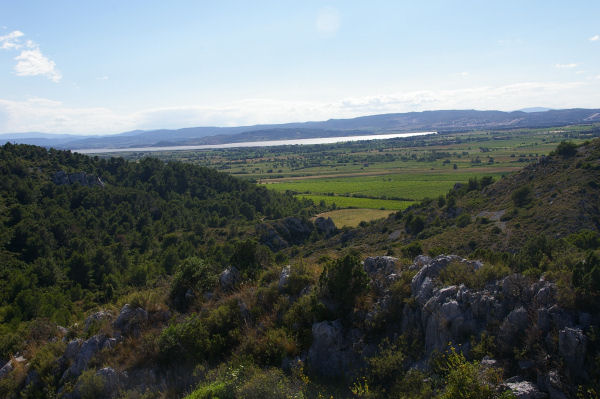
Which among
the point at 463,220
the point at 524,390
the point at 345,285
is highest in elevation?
the point at 345,285

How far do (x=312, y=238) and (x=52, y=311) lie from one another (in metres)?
47.2

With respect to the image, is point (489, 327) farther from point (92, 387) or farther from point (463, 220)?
point (463, 220)

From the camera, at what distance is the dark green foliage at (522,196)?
48.7 metres

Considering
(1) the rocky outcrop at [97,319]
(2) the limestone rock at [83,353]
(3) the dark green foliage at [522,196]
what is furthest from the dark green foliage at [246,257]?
(3) the dark green foliage at [522,196]

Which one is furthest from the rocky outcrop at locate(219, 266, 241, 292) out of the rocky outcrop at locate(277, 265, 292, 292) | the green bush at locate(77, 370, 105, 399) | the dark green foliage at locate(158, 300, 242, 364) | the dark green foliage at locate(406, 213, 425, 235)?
the dark green foliage at locate(406, 213, 425, 235)

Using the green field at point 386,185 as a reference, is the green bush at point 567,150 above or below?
above

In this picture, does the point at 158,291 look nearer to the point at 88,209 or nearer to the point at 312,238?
the point at 312,238

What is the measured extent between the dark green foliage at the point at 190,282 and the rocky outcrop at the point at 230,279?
46cm

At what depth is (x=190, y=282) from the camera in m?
18.4

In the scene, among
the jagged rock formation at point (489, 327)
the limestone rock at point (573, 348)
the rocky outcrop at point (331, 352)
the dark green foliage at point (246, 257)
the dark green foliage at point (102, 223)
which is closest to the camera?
the limestone rock at point (573, 348)

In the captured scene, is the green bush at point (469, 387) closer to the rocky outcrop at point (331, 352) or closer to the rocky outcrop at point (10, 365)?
the rocky outcrop at point (331, 352)

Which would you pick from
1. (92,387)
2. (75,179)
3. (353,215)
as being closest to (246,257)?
(92,387)

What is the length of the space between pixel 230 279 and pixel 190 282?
2.07 meters

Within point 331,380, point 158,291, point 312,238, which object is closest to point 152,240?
point 312,238
